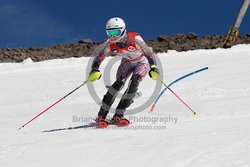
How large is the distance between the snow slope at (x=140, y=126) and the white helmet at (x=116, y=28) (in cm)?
140

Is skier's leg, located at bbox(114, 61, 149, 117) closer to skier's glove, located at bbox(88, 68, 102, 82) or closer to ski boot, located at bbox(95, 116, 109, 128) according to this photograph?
ski boot, located at bbox(95, 116, 109, 128)

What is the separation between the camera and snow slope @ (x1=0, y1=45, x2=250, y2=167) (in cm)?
432

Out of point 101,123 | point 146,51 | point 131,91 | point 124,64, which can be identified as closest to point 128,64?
point 124,64

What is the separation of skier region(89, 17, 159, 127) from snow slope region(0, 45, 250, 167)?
0.36 metres

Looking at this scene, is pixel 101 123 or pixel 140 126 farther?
pixel 101 123

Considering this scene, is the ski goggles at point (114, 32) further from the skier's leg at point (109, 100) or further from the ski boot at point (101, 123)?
the ski boot at point (101, 123)

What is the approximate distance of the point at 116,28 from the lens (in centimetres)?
646

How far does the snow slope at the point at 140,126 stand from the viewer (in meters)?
4.32

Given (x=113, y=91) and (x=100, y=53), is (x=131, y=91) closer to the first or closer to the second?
(x=113, y=91)

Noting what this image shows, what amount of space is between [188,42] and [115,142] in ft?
47.6

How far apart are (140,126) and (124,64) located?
3.91 feet

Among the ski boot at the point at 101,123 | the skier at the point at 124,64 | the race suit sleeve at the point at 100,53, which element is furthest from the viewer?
the race suit sleeve at the point at 100,53

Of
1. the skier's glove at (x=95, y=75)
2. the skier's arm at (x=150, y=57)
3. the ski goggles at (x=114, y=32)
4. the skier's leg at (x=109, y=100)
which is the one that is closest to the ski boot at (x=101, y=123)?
the skier's leg at (x=109, y=100)

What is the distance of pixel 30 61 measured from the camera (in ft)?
51.8
